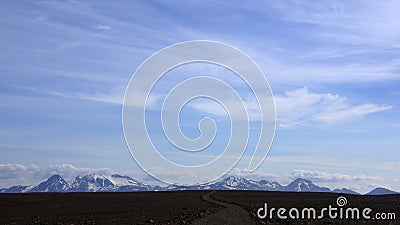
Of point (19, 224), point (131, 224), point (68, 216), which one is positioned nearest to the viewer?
point (131, 224)

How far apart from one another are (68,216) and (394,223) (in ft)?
123

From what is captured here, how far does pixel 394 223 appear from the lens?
51.6 meters

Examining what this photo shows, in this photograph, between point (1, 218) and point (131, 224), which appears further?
point (1, 218)

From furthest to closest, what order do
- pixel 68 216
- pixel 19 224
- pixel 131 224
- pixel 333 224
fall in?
pixel 68 216 → pixel 19 224 → pixel 131 224 → pixel 333 224

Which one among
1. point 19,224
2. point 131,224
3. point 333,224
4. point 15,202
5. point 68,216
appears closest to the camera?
point 333,224

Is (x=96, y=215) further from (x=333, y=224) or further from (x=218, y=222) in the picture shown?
(x=333, y=224)

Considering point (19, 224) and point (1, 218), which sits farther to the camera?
point (1, 218)

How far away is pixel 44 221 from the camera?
59.2 meters

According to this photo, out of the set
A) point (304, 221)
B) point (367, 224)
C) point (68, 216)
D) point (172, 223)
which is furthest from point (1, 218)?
point (367, 224)

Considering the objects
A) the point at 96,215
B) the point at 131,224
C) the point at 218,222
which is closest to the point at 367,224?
the point at 218,222

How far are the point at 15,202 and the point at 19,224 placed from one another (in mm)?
41341

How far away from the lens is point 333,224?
49.7 metres

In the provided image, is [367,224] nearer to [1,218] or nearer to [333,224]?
[333,224]

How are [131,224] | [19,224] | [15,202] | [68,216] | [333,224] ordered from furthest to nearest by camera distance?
[15,202] → [68,216] → [19,224] → [131,224] → [333,224]
